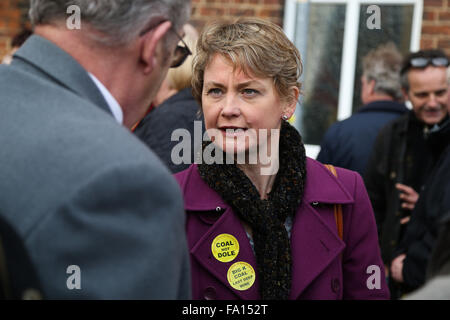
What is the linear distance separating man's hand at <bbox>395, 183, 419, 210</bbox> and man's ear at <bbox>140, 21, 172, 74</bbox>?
288cm

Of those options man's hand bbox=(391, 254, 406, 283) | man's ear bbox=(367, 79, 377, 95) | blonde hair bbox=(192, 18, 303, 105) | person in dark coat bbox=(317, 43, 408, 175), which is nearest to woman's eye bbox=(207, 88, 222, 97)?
blonde hair bbox=(192, 18, 303, 105)

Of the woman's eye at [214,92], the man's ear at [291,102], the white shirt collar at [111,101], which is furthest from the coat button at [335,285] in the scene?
the white shirt collar at [111,101]

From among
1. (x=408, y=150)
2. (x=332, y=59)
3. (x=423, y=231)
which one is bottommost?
(x=423, y=231)

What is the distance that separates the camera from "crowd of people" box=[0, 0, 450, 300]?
1.22 m

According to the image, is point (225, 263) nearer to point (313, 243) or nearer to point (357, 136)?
point (313, 243)

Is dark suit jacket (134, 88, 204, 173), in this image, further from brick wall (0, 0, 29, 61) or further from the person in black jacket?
brick wall (0, 0, 29, 61)

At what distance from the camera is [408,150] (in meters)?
4.19

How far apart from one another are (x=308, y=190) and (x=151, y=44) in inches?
41.2

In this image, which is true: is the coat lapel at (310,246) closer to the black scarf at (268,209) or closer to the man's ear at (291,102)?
the black scarf at (268,209)

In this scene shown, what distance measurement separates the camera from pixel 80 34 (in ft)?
4.83

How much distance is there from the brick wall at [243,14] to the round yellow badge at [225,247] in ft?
11.9

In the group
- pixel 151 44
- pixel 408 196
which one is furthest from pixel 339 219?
pixel 408 196

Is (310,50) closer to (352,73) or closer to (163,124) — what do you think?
(352,73)

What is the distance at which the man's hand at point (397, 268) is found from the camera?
12.1ft
